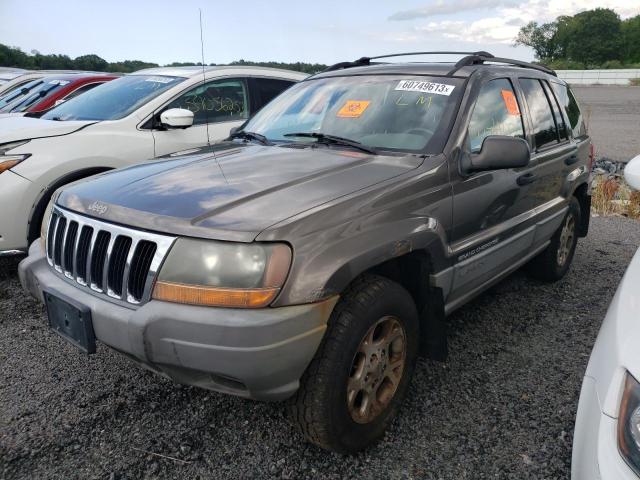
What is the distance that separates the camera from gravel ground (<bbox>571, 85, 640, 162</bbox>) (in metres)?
12.1

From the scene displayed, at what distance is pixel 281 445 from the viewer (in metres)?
2.44

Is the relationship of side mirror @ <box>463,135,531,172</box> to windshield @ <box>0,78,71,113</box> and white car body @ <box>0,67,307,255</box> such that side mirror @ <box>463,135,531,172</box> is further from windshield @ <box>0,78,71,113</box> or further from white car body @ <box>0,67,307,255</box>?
windshield @ <box>0,78,71,113</box>

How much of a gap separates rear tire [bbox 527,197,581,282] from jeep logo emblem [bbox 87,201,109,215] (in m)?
3.36

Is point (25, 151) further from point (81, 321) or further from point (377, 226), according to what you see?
point (377, 226)

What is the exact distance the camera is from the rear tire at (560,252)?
169 inches

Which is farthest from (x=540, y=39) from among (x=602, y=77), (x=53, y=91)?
(x=53, y=91)

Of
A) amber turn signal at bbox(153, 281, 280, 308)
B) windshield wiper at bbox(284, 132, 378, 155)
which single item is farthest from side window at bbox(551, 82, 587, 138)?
amber turn signal at bbox(153, 281, 280, 308)

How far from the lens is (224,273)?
195cm

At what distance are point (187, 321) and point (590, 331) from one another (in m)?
2.92

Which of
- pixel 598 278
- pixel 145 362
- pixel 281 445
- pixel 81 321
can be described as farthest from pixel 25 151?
pixel 598 278

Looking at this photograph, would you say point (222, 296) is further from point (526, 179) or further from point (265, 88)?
point (265, 88)

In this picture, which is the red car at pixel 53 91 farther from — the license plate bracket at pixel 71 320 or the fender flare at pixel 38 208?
the license plate bracket at pixel 71 320

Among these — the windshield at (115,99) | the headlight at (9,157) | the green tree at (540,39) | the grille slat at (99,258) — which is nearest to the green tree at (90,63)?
the windshield at (115,99)

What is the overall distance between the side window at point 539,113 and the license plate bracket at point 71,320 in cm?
302
